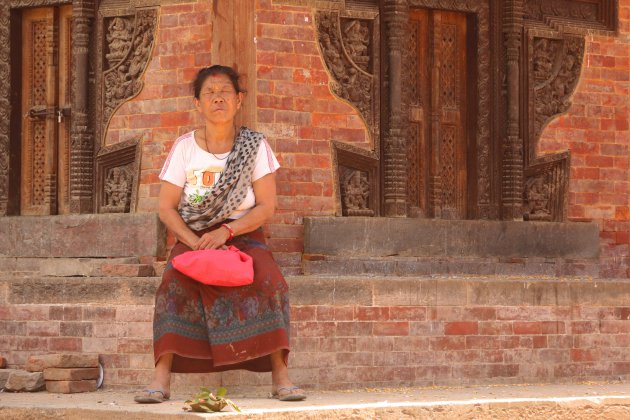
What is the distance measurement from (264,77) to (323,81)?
0.54 m

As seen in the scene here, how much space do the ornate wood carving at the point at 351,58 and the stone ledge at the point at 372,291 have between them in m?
1.53

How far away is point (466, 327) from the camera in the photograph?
1004 centimetres

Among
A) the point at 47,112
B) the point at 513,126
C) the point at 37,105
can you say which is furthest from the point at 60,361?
the point at 513,126

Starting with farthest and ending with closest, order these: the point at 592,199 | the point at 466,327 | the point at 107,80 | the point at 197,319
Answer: the point at 592,199, the point at 107,80, the point at 466,327, the point at 197,319

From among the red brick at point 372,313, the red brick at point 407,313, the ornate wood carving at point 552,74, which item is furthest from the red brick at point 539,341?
the ornate wood carving at point 552,74

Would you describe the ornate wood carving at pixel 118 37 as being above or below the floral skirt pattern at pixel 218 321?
above

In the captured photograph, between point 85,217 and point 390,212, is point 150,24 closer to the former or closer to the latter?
point 85,217

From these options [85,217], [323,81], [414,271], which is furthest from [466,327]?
[85,217]

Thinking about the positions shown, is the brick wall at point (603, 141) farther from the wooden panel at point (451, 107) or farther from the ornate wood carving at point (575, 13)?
the wooden panel at point (451, 107)

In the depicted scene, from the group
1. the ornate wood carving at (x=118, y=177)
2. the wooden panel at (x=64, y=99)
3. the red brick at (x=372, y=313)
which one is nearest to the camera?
the red brick at (x=372, y=313)

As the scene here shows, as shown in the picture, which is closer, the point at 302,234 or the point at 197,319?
the point at 197,319

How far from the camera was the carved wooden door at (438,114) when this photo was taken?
11430mm

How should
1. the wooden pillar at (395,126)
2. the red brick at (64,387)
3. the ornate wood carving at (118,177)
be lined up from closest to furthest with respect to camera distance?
the red brick at (64,387) < the ornate wood carving at (118,177) < the wooden pillar at (395,126)

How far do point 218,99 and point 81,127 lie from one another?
258 centimetres
